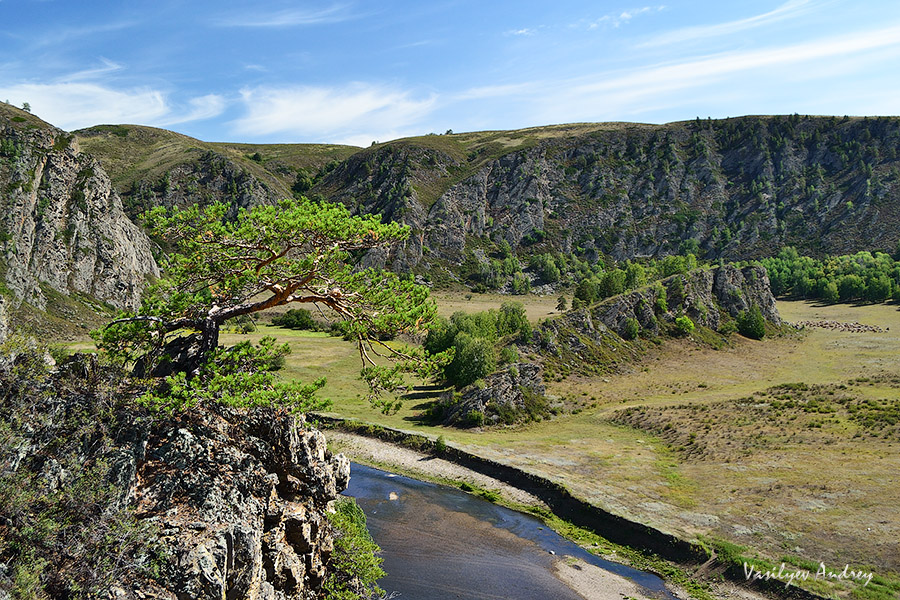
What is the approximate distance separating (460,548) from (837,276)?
492 feet

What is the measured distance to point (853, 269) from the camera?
142250mm

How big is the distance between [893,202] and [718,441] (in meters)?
173

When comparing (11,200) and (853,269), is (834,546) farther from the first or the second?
(853,269)

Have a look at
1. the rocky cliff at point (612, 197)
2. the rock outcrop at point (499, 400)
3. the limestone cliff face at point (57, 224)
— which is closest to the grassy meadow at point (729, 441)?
the rock outcrop at point (499, 400)

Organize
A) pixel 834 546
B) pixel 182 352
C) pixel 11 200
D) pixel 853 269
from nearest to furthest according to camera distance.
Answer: pixel 182 352 → pixel 834 546 → pixel 11 200 → pixel 853 269

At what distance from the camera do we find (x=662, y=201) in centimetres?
19275

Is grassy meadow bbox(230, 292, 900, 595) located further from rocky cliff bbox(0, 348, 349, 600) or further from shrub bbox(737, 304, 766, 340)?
shrub bbox(737, 304, 766, 340)

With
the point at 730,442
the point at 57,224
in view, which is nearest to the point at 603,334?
the point at 730,442

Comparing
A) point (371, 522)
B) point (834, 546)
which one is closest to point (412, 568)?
point (371, 522)

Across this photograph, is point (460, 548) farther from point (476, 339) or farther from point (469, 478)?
point (476, 339)

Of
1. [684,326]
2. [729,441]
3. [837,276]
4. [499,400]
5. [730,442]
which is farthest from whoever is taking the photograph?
[837,276]

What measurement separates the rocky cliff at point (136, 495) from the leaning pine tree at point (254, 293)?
1.23 metres

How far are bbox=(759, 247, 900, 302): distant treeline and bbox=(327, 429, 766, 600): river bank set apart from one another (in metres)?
129

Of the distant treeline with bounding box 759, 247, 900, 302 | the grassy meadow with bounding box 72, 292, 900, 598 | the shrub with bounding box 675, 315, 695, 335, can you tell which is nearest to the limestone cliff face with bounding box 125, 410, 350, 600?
the grassy meadow with bounding box 72, 292, 900, 598
